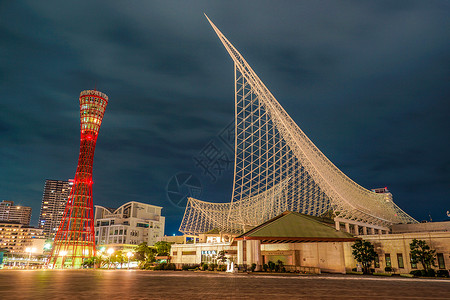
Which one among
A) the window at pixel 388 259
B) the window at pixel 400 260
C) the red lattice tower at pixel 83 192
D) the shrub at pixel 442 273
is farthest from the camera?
A: the red lattice tower at pixel 83 192

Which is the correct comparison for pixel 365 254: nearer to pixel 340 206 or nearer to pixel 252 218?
pixel 340 206

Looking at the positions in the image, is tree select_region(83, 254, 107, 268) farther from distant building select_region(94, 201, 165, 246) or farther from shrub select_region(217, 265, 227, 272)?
distant building select_region(94, 201, 165, 246)

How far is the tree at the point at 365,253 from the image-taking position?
128ft

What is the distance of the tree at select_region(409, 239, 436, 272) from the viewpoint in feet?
115

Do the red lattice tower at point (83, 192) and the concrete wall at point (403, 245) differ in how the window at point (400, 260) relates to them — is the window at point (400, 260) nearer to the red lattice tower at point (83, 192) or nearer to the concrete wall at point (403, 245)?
the concrete wall at point (403, 245)

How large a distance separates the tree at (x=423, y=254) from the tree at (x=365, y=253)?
14.6 ft

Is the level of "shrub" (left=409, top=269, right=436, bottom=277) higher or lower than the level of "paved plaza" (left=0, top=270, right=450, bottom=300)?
lower

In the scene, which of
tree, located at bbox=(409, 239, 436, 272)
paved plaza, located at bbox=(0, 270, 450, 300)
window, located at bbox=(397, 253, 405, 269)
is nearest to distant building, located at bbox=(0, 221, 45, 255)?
paved plaza, located at bbox=(0, 270, 450, 300)

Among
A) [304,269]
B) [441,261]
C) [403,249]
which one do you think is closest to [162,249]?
[304,269]

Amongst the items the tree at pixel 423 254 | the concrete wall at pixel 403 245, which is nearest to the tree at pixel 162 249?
the concrete wall at pixel 403 245

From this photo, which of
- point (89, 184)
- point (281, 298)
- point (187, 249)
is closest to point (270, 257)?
point (187, 249)

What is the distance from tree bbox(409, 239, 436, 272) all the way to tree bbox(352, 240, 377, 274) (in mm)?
4447

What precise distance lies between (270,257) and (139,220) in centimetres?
7782

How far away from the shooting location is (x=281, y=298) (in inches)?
491
